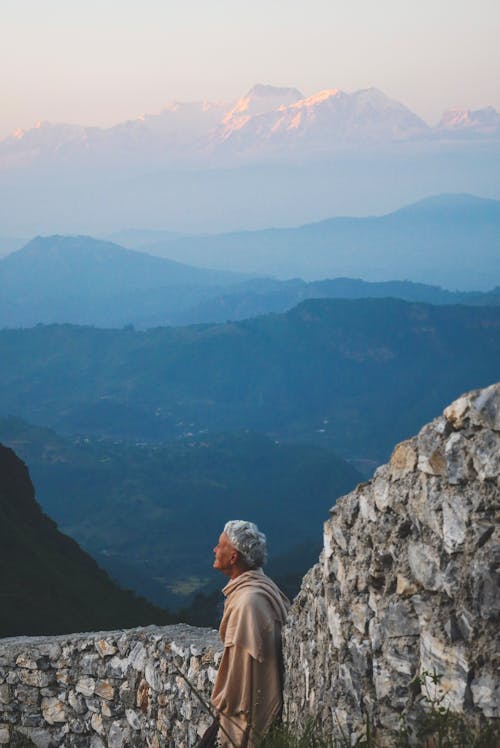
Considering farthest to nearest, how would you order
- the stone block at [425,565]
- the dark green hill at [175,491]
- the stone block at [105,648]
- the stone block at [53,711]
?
the dark green hill at [175,491], the stone block at [53,711], the stone block at [105,648], the stone block at [425,565]

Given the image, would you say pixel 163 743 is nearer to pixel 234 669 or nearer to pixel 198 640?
pixel 198 640

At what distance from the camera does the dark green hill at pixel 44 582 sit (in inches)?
729

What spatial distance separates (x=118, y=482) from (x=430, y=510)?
166 meters

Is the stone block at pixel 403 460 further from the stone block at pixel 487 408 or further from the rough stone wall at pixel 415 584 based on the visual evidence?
the stone block at pixel 487 408

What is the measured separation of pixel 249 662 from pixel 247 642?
0.11 metres

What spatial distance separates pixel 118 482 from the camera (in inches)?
6619

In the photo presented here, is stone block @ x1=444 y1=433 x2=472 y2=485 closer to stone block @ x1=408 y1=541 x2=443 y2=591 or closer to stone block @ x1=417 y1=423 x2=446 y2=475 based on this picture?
stone block @ x1=417 y1=423 x2=446 y2=475

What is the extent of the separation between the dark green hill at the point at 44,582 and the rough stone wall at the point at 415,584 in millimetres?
11476

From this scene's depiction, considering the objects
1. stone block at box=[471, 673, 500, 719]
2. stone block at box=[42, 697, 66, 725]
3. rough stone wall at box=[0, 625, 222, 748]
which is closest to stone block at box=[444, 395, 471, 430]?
stone block at box=[471, 673, 500, 719]

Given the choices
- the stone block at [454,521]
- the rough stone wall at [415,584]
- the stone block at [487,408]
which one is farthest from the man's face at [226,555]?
the stone block at [487,408]

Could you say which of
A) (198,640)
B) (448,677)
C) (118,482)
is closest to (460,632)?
(448,677)

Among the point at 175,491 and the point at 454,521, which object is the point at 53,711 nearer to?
the point at 454,521

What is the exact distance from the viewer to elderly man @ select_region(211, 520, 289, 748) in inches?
205

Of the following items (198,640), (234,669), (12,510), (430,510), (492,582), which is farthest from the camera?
(12,510)
